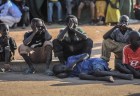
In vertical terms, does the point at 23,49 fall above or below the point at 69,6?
above

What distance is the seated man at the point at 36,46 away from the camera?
29.7 ft

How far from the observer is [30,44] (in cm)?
927

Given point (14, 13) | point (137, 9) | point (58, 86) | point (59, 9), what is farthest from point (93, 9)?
point (58, 86)

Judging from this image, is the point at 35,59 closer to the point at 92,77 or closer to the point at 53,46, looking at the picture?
the point at 53,46

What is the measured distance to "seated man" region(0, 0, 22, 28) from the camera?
1389cm

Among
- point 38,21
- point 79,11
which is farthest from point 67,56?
point 79,11

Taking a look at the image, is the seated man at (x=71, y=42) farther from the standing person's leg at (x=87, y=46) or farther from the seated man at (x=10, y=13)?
the seated man at (x=10, y=13)

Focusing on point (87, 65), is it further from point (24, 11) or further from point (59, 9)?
point (59, 9)

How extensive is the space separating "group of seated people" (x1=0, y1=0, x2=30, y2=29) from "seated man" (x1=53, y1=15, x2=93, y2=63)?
4975 mm

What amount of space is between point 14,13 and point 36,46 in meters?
4.90

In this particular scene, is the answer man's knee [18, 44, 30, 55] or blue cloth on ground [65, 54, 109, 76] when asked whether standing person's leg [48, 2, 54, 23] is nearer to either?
man's knee [18, 44, 30, 55]

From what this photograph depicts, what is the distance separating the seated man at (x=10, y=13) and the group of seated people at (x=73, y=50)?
4485 millimetres

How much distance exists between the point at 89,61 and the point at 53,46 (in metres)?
0.84

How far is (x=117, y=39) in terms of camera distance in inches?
372
